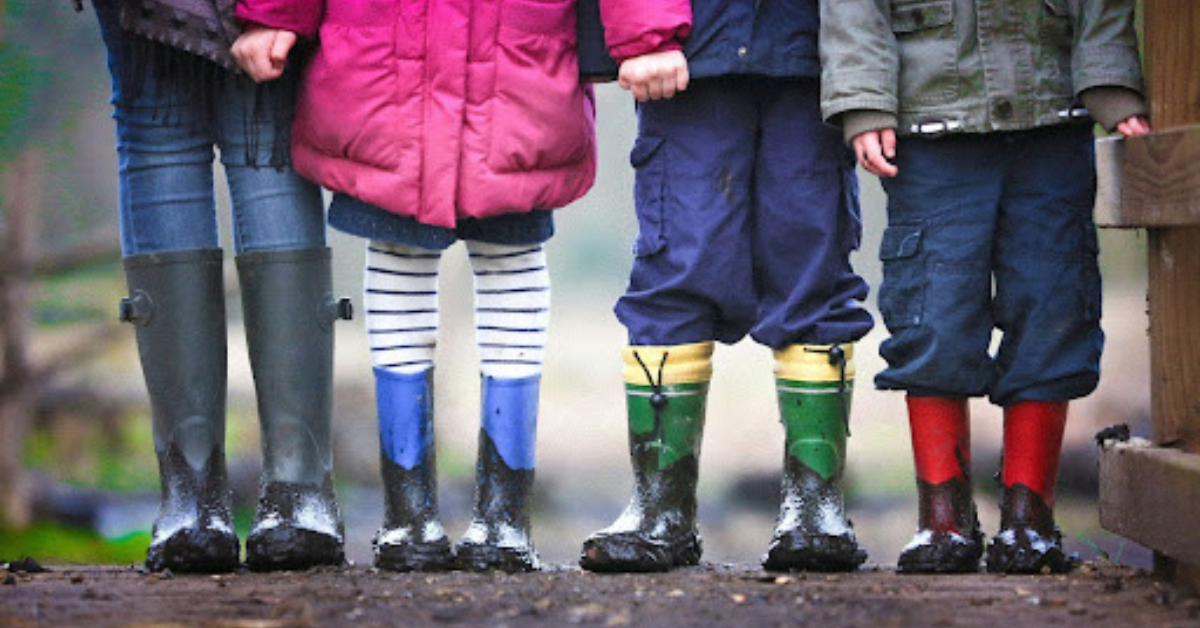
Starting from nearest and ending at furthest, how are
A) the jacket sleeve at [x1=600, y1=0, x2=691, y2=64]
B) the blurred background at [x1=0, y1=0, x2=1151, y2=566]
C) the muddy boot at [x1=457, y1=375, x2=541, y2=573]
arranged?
the jacket sleeve at [x1=600, y1=0, x2=691, y2=64], the muddy boot at [x1=457, y1=375, x2=541, y2=573], the blurred background at [x1=0, y1=0, x2=1151, y2=566]

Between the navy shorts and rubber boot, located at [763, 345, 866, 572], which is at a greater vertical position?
the navy shorts

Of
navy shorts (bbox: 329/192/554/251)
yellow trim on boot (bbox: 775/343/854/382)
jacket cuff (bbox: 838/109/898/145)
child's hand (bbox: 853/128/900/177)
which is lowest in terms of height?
yellow trim on boot (bbox: 775/343/854/382)

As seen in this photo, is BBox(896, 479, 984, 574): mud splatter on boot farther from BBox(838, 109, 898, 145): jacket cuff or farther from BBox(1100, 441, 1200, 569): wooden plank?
BBox(838, 109, 898, 145): jacket cuff

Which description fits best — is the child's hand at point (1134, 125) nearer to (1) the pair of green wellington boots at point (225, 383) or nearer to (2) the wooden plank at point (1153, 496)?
(2) the wooden plank at point (1153, 496)

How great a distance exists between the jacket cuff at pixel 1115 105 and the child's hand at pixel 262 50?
3.78 ft

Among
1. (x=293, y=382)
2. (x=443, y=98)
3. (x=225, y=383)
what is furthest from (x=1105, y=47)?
(x=225, y=383)

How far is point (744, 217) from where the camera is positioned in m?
2.48

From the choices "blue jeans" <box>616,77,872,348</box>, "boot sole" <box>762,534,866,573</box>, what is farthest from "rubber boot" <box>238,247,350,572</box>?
"boot sole" <box>762,534,866,573</box>

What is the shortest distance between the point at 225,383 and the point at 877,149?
105cm

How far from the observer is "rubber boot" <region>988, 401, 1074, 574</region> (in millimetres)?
2355

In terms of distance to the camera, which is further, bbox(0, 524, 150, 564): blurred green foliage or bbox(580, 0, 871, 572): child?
bbox(0, 524, 150, 564): blurred green foliage

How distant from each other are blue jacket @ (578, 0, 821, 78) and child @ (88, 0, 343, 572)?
2.04 feet

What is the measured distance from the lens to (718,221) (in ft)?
8.06

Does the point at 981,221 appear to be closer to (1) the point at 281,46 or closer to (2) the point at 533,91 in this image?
(2) the point at 533,91
